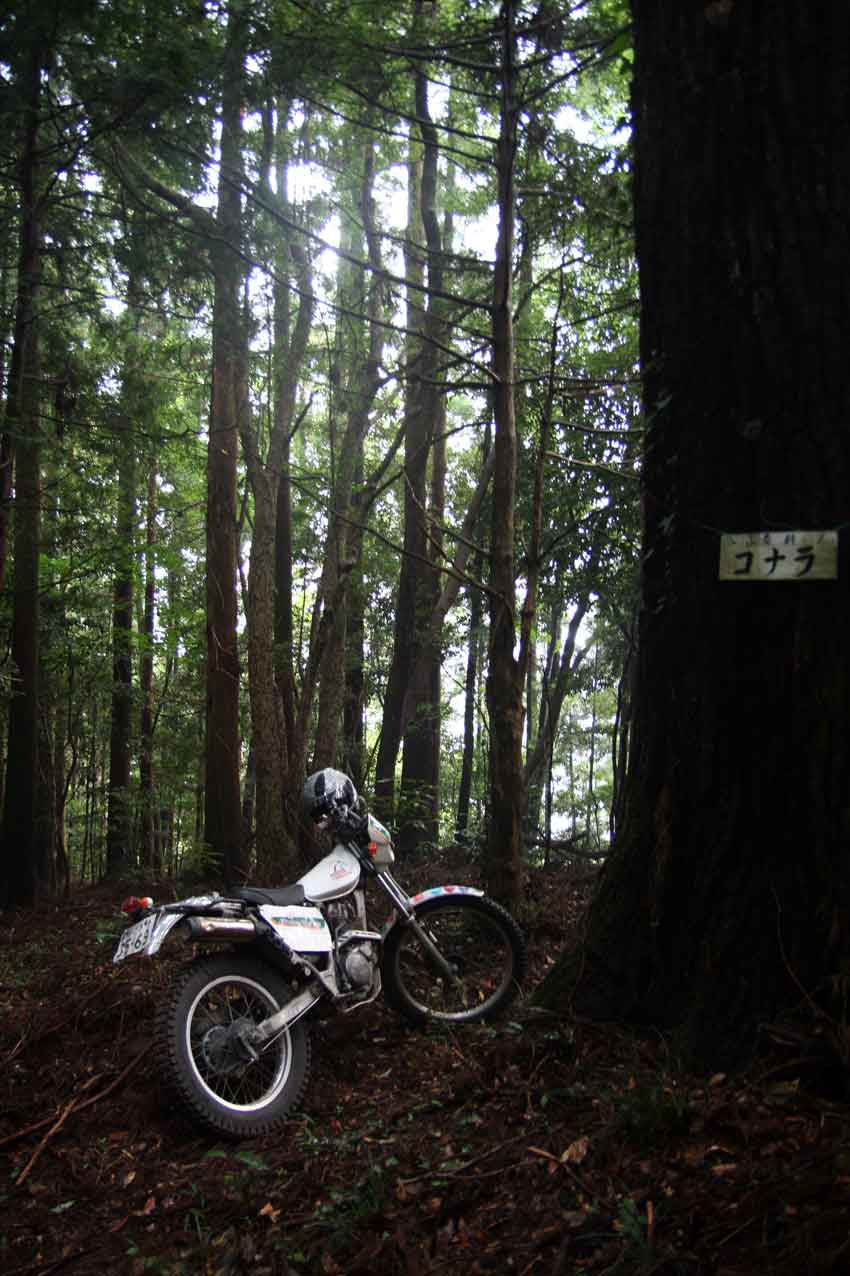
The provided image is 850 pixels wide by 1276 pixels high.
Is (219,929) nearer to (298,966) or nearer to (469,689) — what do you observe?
(298,966)

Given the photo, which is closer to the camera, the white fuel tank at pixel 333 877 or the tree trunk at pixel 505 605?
the white fuel tank at pixel 333 877

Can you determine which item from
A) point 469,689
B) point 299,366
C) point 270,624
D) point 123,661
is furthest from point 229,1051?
point 469,689

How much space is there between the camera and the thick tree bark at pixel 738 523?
10.7 feet

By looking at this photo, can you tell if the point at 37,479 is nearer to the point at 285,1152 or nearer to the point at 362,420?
the point at 362,420

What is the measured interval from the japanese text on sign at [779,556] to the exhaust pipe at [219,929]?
261 centimetres

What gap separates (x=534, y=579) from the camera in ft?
22.8

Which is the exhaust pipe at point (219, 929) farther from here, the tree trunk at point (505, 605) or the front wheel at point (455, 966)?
the tree trunk at point (505, 605)

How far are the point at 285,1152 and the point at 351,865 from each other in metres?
1.60

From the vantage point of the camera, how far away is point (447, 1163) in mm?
3273

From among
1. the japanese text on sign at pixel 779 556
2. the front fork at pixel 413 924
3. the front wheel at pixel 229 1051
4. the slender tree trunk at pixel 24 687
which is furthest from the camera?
the slender tree trunk at pixel 24 687

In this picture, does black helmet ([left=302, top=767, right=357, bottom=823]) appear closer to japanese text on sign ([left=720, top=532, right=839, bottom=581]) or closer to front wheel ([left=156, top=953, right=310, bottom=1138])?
front wheel ([left=156, top=953, right=310, bottom=1138])

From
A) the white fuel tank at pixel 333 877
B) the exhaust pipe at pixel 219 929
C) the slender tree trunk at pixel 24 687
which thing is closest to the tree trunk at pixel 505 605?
the white fuel tank at pixel 333 877

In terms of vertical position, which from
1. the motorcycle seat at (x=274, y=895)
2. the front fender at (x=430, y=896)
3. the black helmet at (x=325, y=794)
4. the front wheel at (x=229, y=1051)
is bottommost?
the front wheel at (x=229, y=1051)

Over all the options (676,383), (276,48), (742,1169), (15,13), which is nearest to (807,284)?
(676,383)
